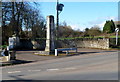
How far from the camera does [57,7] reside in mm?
32781

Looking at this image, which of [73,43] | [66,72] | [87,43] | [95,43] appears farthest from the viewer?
[73,43]

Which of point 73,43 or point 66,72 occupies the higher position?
point 73,43

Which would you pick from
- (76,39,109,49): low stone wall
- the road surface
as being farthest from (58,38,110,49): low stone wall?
the road surface

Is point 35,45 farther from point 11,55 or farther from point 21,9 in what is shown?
point 11,55

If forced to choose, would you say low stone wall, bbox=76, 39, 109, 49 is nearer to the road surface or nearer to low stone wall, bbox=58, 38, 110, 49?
low stone wall, bbox=58, 38, 110, 49

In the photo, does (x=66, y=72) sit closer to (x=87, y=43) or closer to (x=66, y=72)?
(x=66, y=72)

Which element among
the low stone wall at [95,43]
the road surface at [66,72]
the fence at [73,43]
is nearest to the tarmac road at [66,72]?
the road surface at [66,72]

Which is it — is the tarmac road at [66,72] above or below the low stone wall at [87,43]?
below

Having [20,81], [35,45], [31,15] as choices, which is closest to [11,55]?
[20,81]

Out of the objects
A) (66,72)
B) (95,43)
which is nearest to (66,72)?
(66,72)

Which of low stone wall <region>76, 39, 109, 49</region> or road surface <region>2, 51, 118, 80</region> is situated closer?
road surface <region>2, 51, 118, 80</region>

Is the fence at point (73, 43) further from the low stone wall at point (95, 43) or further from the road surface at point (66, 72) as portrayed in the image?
the road surface at point (66, 72)

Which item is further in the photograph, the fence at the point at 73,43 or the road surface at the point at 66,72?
the fence at the point at 73,43

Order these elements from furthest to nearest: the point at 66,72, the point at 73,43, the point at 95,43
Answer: the point at 73,43
the point at 95,43
the point at 66,72
